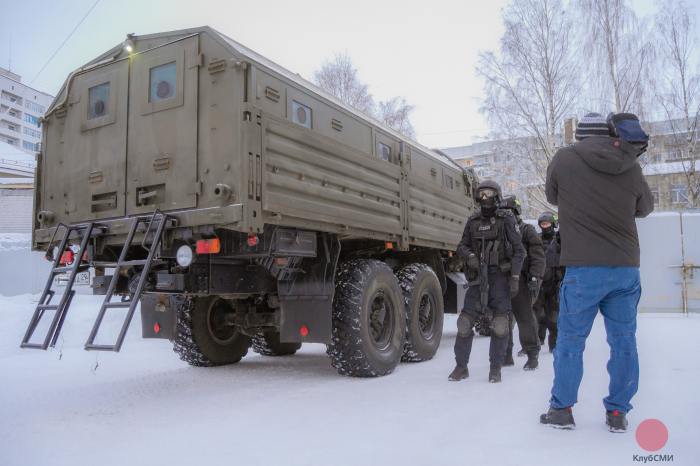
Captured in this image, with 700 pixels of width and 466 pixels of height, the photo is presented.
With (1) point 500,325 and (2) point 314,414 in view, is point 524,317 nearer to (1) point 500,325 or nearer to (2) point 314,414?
(1) point 500,325

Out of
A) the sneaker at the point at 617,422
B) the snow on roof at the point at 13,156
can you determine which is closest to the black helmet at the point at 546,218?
the sneaker at the point at 617,422

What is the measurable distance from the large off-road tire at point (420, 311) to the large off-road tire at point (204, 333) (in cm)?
204

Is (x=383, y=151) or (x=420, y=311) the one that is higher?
(x=383, y=151)

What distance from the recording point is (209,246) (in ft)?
14.2

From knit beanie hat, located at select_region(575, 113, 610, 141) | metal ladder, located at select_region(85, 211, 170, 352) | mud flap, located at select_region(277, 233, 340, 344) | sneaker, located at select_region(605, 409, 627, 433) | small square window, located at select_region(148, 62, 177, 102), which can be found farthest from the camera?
mud flap, located at select_region(277, 233, 340, 344)

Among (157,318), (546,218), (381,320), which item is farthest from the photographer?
(546,218)

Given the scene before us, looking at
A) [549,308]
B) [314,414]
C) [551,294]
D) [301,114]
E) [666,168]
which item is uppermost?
[666,168]

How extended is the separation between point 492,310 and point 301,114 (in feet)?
8.51

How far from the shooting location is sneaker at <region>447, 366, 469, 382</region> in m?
5.25

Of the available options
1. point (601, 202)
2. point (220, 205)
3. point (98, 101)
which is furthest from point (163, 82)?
point (601, 202)

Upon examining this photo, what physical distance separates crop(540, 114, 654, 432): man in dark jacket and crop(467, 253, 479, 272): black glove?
1909 mm

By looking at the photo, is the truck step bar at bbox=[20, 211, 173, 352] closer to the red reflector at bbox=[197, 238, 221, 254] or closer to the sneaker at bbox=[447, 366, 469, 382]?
the red reflector at bbox=[197, 238, 221, 254]

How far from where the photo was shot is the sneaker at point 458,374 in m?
5.25

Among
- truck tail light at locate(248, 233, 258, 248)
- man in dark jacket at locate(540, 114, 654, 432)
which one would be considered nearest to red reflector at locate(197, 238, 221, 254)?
truck tail light at locate(248, 233, 258, 248)
